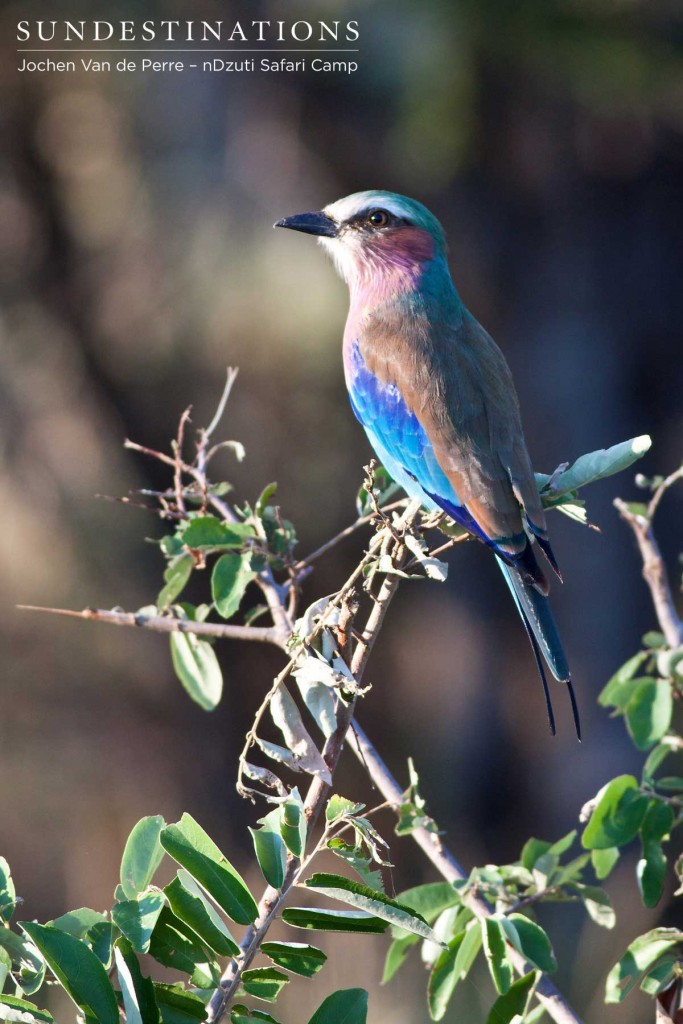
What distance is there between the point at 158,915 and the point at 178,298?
4091mm

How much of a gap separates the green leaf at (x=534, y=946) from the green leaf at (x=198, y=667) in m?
0.62

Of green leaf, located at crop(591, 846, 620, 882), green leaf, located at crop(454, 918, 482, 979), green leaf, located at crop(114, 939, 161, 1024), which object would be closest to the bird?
green leaf, located at crop(591, 846, 620, 882)

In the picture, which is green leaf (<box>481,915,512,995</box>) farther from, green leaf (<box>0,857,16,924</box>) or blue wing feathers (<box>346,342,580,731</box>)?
green leaf (<box>0,857,16,924</box>)

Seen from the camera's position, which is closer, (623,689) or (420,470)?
(623,689)

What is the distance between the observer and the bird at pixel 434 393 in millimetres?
2084

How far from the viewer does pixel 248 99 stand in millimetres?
4984

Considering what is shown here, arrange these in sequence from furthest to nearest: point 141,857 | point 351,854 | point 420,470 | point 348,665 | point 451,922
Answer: point 420,470
point 451,922
point 348,665
point 141,857
point 351,854

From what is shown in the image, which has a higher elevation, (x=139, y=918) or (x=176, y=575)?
(x=176, y=575)

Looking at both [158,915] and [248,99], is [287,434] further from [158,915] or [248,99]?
[158,915]

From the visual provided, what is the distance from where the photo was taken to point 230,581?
1876mm

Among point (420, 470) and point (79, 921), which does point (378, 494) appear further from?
point (79, 921)

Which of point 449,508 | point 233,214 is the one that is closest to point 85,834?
point 233,214

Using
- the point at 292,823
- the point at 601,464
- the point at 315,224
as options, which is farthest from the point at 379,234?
the point at 292,823

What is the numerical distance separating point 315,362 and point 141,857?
3712 millimetres
